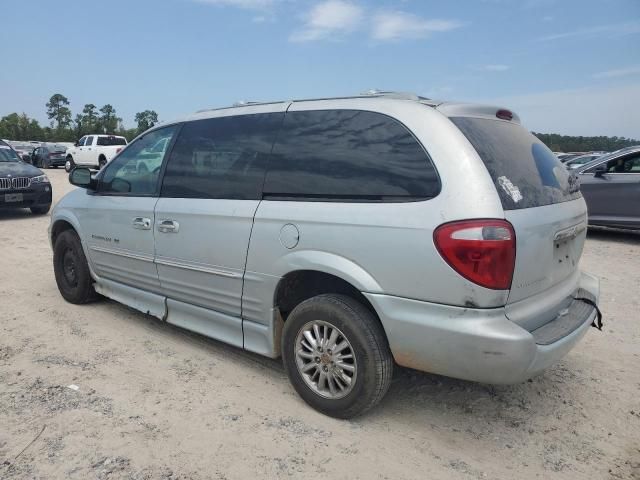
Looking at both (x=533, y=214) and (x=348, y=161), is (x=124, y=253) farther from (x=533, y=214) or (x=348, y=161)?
(x=533, y=214)

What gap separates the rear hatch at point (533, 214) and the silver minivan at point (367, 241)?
0.01 meters

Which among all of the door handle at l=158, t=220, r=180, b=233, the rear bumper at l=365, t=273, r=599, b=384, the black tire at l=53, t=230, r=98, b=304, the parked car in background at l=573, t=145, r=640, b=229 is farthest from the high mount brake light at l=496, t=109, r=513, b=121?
the parked car in background at l=573, t=145, r=640, b=229

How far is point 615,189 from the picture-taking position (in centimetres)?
870

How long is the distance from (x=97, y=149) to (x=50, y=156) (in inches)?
201

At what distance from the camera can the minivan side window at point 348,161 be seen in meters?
2.62

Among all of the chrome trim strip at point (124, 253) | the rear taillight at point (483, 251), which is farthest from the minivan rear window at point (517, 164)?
the chrome trim strip at point (124, 253)

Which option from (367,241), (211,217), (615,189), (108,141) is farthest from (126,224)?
(108,141)

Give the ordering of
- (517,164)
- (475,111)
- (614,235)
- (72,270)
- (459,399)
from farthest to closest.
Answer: (614,235) → (72,270) → (459,399) → (475,111) → (517,164)

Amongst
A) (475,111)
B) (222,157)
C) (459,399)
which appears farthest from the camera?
(222,157)

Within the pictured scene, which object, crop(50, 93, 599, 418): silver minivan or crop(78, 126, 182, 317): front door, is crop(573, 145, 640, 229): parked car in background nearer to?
crop(50, 93, 599, 418): silver minivan

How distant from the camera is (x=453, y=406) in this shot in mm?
3166

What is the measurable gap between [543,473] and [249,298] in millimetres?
1903

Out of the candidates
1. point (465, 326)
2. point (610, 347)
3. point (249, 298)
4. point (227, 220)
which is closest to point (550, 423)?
point (465, 326)

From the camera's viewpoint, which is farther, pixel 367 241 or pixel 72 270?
pixel 72 270
